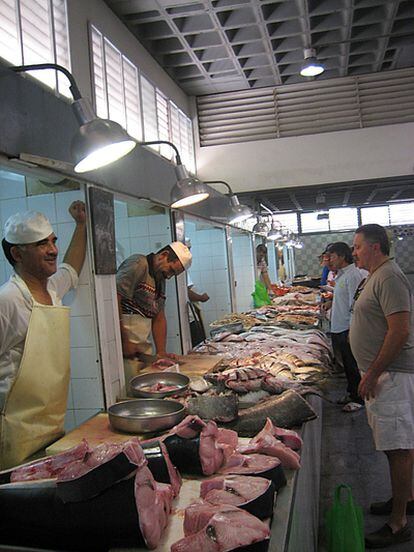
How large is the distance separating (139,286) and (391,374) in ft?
7.80

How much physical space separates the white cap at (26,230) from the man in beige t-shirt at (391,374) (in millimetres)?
2472

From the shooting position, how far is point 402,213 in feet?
74.0

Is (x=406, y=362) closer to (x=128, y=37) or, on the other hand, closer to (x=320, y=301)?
(x=128, y=37)

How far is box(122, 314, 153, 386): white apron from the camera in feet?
15.0

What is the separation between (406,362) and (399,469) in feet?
2.69

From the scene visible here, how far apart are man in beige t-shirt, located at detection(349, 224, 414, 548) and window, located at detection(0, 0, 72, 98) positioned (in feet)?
9.64

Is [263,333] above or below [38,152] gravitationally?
below

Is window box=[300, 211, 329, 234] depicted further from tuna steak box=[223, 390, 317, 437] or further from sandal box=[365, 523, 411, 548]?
tuna steak box=[223, 390, 317, 437]

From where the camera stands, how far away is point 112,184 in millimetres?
4004

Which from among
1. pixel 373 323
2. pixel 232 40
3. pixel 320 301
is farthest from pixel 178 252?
pixel 320 301

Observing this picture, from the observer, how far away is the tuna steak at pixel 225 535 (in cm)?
180

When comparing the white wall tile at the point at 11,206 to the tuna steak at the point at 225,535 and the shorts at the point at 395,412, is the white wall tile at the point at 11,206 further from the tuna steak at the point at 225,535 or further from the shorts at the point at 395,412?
the shorts at the point at 395,412

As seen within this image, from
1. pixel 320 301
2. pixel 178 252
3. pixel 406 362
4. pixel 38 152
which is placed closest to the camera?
pixel 38 152

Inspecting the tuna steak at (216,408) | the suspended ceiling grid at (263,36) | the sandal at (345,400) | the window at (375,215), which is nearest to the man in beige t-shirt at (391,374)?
the tuna steak at (216,408)
